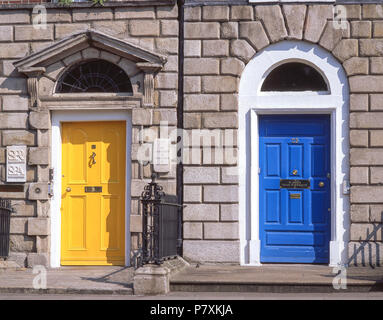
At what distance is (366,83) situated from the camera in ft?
39.2

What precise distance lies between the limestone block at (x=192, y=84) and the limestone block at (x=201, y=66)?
0.31ft

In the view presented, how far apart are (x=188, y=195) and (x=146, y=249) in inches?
84.8

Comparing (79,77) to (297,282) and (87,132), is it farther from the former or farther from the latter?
(297,282)

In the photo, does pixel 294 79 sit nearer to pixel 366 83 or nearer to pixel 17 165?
pixel 366 83

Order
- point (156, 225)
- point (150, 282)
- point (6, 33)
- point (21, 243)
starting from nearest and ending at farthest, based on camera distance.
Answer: point (150, 282) < point (156, 225) < point (21, 243) < point (6, 33)

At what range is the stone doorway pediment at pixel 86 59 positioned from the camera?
40.1 ft

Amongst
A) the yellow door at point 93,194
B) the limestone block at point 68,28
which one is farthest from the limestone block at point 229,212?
the limestone block at point 68,28

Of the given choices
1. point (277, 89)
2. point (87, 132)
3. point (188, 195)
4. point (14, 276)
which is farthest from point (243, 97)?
point (14, 276)

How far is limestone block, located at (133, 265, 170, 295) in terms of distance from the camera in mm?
9891

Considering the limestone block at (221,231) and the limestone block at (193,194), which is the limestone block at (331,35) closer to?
the limestone block at (193,194)

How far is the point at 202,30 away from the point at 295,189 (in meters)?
2.85

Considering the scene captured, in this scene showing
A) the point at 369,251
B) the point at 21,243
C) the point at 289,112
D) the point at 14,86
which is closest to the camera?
the point at 369,251

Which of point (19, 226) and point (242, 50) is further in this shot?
point (19, 226)

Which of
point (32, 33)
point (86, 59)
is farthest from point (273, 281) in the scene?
point (32, 33)
